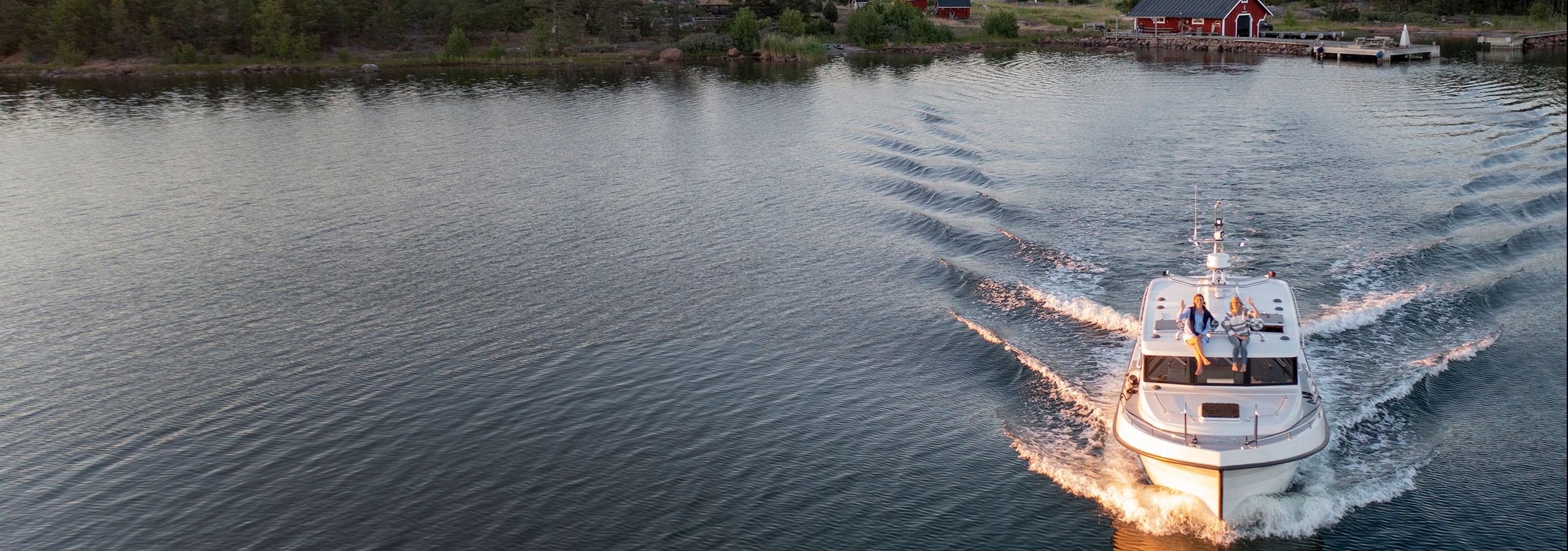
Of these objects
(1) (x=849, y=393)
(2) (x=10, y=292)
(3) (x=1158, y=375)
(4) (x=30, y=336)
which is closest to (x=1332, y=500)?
(3) (x=1158, y=375)

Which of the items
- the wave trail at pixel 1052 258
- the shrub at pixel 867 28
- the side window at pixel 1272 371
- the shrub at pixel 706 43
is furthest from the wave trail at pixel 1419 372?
the shrub at pixel 867 28

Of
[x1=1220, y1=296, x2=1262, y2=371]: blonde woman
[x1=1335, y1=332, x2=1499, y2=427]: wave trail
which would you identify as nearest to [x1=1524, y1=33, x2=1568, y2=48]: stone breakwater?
[x1=1335, y1=332, x2=1499, y2=427]: wave trail

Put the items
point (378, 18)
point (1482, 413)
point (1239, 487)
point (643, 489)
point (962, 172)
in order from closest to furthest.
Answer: point (1239, 487) < point (643, 489) < point (1482, 413) < point (962, 172) < point (378, 18)

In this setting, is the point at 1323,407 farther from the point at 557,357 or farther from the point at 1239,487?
the point at 557,357

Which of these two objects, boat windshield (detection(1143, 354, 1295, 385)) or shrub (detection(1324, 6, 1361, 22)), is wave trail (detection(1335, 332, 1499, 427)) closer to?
boat windshield (detection(1143, 354, 1295, 385))

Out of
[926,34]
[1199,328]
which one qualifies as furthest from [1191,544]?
[926,34]

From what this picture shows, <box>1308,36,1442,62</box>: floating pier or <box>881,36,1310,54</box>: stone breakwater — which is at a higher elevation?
<box>881,36,1310,54</box>: stone breakwater
